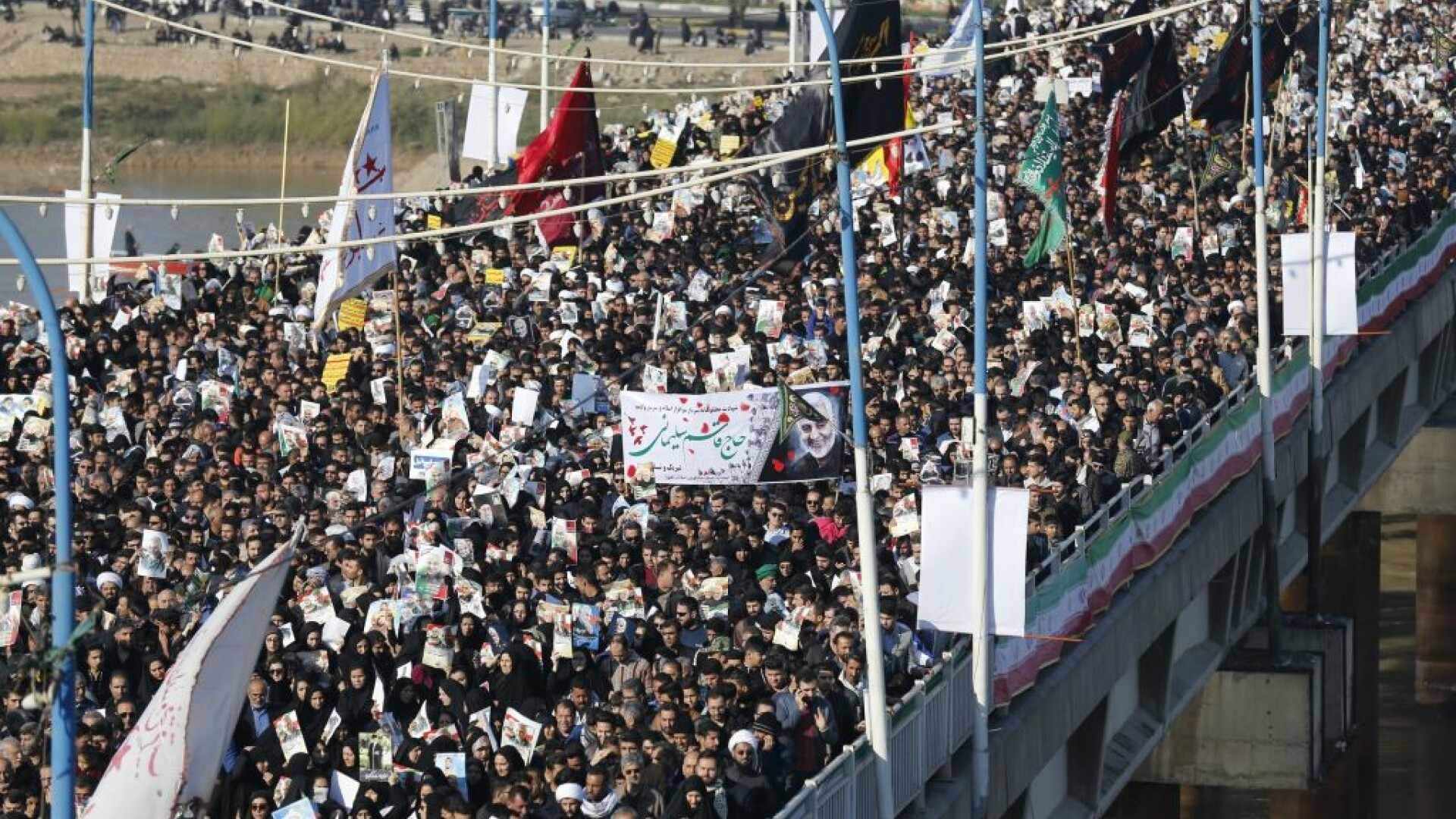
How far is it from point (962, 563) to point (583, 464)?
16.1ft

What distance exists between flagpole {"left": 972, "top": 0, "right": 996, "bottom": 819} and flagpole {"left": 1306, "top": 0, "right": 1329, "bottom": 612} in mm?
10364

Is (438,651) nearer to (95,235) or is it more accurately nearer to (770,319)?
(770,319)

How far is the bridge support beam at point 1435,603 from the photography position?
48438 mm

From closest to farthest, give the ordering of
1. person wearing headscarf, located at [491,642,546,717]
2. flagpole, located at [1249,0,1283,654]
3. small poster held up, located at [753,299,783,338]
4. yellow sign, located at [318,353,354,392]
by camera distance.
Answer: person wearing headscarf, located at [491,642,546,717] → yellow sign, located at [318,353,354,392] → small poster held up, located at [753,299,783,338] → flagpole, located at [1249,0,1283,654]

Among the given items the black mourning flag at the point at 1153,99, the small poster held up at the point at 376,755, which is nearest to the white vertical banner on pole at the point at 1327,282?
the black mourning flag at the point at 1153,99

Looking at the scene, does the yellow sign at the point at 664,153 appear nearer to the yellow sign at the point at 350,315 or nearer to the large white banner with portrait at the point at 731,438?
the yellow sign at the point at 350,315

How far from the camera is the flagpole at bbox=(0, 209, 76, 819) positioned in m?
13.4

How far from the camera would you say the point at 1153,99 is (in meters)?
31.0

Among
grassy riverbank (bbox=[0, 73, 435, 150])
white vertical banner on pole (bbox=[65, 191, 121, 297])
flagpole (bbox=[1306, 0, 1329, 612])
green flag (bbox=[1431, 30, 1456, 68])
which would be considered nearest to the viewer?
flagpole (bbox=[1306, 0, 1329, 612])

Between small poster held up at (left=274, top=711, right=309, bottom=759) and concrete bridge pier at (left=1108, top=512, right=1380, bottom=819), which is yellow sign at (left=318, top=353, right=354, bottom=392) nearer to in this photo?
concrete bridge pier at (left=1108, top=512, right=1380, bottom=819)

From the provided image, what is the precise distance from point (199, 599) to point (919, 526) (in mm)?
4965

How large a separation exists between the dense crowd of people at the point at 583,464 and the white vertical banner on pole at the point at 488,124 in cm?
264

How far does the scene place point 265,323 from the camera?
29109mm

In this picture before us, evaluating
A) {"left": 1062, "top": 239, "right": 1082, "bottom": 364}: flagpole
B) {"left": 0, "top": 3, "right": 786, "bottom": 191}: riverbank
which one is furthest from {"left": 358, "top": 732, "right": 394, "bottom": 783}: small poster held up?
{"left": 0, "top": 3, "right": 786, "bottom": 191}: riverbank
